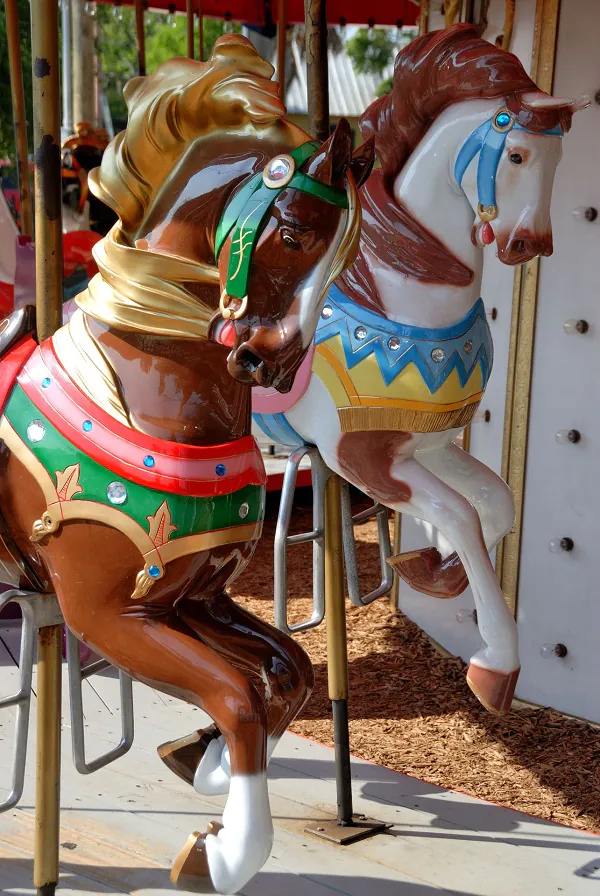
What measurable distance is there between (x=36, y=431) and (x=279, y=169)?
53 centimetres

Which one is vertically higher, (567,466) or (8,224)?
(8,224)

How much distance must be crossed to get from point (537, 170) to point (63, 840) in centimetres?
182

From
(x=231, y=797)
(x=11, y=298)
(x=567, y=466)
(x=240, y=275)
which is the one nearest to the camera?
(x=240, y=275)

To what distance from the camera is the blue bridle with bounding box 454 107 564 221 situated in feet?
7.47

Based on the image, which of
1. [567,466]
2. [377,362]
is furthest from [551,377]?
[377,362]

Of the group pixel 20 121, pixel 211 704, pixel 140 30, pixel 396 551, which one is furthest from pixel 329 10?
pixel 211 704

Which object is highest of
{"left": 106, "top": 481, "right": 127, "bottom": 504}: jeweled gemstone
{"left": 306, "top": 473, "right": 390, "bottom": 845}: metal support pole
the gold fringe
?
{"left": 106, "top": 481, "right": 127, "bottom": 504}: jeweled gemstone

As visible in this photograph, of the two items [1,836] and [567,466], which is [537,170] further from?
[1,836]

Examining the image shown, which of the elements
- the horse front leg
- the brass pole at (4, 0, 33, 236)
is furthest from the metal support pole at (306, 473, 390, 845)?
the brass pole at (4, 0, 33, 236)

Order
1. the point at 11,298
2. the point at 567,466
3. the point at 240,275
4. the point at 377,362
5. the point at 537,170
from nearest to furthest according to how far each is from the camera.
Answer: the point at 240,275 < the point at 537,170 < the point at 377,362 < the point at 11,298 < the point at 567,466

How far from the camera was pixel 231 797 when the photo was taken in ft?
4.73

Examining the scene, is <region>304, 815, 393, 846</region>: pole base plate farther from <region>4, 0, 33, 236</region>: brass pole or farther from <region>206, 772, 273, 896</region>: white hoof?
<region>4, 0, 33, 236</region>: brass pole

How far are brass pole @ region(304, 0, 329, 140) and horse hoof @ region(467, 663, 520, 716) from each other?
1.21 metres

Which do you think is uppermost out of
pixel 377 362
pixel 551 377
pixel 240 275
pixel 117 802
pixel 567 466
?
pixel 240 275
